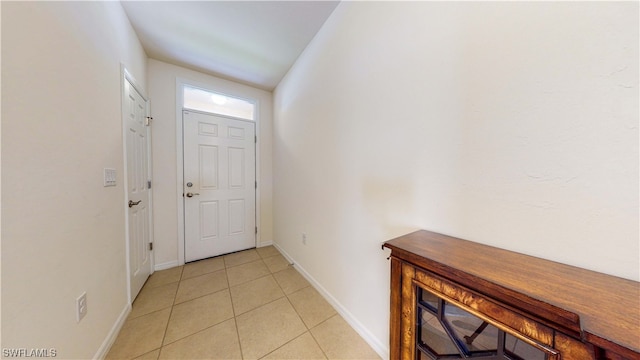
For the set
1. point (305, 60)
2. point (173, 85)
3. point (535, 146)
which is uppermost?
point (305, 60)

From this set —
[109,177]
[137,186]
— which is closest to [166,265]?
[137,186]

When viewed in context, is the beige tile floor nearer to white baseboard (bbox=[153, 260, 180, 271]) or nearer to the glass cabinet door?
white baseboard (bbox=[153, 260, 180, 271])

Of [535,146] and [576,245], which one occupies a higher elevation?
[535,146]

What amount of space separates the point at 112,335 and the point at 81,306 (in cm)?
46

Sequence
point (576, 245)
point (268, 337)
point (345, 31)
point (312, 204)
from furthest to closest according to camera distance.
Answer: point (312, 204) → point (345, 31) → point (268, 337) → point (576, 245)

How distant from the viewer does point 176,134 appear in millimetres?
2346

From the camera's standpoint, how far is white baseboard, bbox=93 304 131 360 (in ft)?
3.89

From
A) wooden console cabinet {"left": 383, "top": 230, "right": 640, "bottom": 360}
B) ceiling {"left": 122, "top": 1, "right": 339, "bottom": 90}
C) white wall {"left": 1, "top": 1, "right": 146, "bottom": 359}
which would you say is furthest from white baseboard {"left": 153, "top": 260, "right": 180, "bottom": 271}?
wooden console cabinet {"left": 383, "top": 230, "right": 640, "bottom": 360}

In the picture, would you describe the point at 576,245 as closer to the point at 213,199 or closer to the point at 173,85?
the point at 213,199

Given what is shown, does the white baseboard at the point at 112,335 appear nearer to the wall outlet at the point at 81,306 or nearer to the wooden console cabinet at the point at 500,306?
the wall outlet at the point at 81,306

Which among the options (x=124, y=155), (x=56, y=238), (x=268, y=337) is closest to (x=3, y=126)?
(x=56, y=238)

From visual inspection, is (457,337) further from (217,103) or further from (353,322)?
(217,103)

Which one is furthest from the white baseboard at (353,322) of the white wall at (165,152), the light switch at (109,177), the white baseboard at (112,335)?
the light switch at (109,177)

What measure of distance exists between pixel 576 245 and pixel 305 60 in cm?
234
